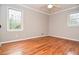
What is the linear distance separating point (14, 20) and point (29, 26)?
34cm

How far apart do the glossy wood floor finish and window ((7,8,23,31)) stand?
302 mm

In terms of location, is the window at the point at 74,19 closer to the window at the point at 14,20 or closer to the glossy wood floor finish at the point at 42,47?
the glossy wood floor finish at the point at 42,47

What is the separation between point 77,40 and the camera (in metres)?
1.81

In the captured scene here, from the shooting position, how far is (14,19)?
1.71 m

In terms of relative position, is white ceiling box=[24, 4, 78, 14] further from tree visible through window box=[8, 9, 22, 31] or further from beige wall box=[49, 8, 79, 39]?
tree visible through window box=[8, 9, 22, 31]

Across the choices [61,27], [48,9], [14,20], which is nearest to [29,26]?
[14,20]

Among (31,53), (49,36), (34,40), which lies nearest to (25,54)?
(31,53)

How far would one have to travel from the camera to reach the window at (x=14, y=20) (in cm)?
171

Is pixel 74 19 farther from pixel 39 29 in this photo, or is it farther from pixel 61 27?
pixel 39 29

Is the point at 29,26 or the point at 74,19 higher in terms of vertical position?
the point at 74,19

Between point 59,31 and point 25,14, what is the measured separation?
791 mm

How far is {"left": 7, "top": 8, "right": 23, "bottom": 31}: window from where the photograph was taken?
1.71 m

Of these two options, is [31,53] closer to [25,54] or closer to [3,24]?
[25,54]

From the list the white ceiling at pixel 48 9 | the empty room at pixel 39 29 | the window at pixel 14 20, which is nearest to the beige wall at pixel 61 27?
the empty room at pixel 39 29
